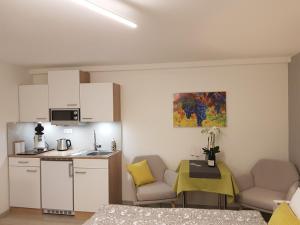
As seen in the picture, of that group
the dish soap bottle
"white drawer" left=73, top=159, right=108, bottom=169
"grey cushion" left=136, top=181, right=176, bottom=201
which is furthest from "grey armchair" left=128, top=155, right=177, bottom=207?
"white drawer" left=73, top=159, right=108, bottom=169

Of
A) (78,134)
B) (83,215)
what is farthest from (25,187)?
(78,134)

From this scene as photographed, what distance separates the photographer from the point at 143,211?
2490 millimetres

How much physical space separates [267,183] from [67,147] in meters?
3.46

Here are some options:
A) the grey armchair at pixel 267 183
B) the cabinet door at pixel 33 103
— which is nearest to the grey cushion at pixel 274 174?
the grey armchair at pixel 267 183

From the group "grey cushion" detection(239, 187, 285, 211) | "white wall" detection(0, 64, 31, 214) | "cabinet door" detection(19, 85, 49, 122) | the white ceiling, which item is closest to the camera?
the white ceiling

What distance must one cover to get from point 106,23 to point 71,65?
7.43ft

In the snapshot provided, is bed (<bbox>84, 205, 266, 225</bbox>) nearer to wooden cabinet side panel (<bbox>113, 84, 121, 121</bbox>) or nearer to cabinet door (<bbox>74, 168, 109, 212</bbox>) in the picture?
cabinet door (<bbox>74, 168, 109, 212</bbox>)

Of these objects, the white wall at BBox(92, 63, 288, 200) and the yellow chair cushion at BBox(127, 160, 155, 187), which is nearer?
the yellow chair cushion at BBox(127, 160, 155, 187)

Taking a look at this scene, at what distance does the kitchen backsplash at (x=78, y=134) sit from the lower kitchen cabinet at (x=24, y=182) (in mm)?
482

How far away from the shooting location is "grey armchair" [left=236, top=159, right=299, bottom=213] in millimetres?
3190

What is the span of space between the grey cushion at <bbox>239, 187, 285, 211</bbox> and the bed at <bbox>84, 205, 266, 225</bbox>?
0.88 metres

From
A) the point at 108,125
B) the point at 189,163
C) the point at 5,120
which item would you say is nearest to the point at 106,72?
the point at 108,125

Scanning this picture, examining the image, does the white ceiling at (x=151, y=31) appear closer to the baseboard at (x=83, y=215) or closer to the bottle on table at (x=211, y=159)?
the bottle on table at (x=211, y=159)

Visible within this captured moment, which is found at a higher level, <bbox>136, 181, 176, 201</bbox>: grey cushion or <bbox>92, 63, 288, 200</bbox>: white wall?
<bbox>92, 63, 288, 200</bbox>: white wall
